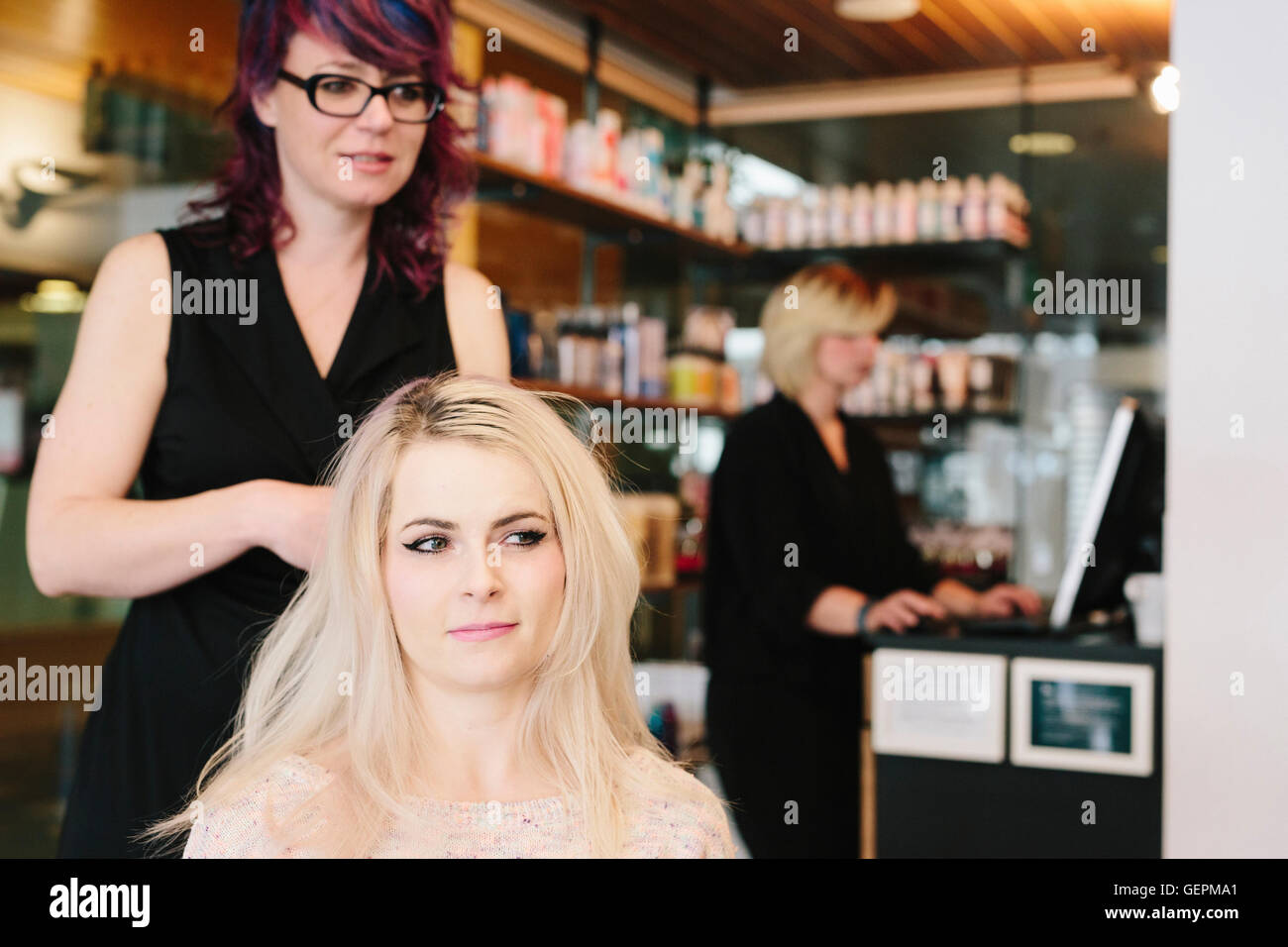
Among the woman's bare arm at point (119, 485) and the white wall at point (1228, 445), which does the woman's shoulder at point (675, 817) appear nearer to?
the woman's bare arm at point (119, 485)

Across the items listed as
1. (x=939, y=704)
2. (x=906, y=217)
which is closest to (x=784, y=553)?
(x=939, y=704)

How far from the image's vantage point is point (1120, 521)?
2.60 meters

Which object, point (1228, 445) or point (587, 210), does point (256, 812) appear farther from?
point (587, 210)

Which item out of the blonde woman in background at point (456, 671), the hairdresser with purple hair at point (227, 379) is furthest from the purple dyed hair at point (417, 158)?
the blonde woman in background at point (456, 671)

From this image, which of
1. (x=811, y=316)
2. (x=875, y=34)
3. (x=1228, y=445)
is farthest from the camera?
(x=875, y=34)

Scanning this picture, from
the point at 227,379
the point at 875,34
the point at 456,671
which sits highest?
the point at 875,34

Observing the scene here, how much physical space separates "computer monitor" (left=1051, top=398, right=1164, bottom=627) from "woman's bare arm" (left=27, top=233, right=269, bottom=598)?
5.60 ft

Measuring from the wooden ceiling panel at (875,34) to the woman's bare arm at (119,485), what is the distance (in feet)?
10.5

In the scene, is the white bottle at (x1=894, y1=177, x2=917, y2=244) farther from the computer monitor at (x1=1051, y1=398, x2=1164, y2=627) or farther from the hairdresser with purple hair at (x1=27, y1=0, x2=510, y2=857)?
the hairdresser with purple hair at (x1=27, y1=0, x2=510, y2=857)

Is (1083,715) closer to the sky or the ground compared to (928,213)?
closer to the ground

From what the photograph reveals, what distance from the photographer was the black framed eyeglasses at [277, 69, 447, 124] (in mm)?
1504

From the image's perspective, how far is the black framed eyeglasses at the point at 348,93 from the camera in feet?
4.93

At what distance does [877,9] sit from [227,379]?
333cm

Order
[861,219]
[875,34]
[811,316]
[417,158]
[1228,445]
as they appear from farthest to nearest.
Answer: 1. [861,219]
2. [875,34]
3. [811,316]
4. [1228,445]
5. [417,158]
